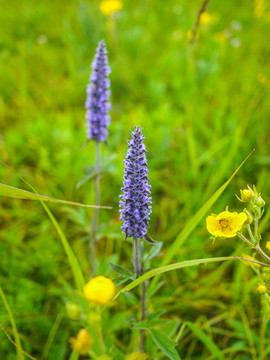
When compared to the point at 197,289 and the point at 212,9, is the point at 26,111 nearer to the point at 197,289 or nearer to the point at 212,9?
the point at 197,289

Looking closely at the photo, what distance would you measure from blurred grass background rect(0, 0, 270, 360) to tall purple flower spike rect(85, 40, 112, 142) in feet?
0.94

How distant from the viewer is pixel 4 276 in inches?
85.7

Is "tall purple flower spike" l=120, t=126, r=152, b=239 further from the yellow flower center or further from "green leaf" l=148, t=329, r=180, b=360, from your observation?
"green leaf" l=148, t=329, r=180, b=360

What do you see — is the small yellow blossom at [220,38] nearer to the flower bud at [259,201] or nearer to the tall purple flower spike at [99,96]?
the tall purple flower spike at [99,96]

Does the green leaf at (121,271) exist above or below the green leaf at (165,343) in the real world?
above

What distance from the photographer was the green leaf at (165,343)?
120cm

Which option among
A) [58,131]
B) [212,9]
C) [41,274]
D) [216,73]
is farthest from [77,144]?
[212,9]

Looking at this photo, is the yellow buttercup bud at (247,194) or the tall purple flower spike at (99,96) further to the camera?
the tall purple flower spike at (99,96)

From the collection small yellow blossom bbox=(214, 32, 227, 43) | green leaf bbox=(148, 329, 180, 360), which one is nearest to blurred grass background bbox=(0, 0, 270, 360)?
small yellow blossom bbox=(214, 32, 227, 43)

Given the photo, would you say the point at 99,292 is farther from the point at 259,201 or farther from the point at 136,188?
the point at 259,201

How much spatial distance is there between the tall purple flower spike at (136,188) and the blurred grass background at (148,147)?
0.93 meters

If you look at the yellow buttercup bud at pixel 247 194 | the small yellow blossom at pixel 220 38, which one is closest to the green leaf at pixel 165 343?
the yellow buttercup bud at pixel 247 194

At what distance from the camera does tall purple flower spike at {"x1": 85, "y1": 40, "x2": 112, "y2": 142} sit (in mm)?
1727

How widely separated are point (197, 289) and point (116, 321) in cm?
66
